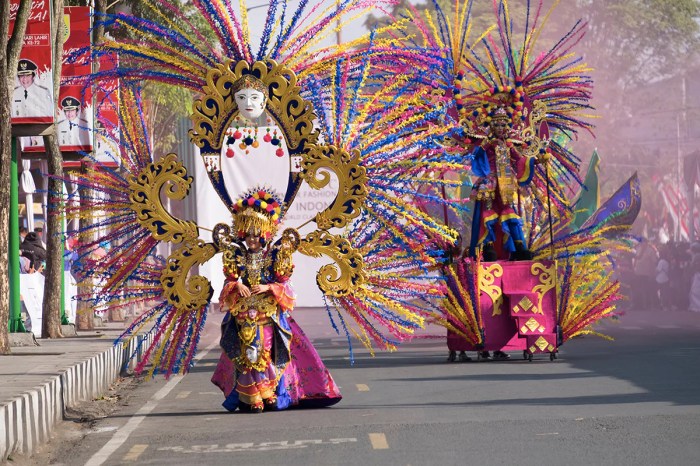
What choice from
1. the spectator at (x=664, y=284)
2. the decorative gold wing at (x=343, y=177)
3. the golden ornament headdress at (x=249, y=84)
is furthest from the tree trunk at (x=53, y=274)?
the spectator at (x=664, y=284)

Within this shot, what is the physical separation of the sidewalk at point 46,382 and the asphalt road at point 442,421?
292 mm

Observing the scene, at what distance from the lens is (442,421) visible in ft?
41.1

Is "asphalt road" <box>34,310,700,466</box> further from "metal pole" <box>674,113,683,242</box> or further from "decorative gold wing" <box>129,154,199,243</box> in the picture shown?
"metal pole" <box>674,113,683,242</box>

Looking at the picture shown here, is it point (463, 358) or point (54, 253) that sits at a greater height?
point (54, 253)

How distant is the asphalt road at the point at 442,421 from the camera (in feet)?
35.3

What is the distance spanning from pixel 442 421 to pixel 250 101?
3.51 m

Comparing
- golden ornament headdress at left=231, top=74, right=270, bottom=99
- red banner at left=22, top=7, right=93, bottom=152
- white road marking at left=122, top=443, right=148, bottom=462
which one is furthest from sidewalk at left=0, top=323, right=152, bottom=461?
red banner at left=22, top=7, right=93, bottom=152

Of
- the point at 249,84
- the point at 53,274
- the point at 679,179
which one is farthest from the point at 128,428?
the point at 679,179

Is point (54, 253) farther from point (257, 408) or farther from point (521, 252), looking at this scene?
point (257, 408)

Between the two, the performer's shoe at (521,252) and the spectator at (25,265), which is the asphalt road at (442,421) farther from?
the spectator at (25,265)

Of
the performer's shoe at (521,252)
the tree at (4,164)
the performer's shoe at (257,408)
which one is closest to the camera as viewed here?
the performer's shoe at (257,408)

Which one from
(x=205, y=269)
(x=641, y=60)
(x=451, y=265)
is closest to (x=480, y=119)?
(x=451, y=265)

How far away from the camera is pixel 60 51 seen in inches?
941

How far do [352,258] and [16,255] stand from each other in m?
9.07
